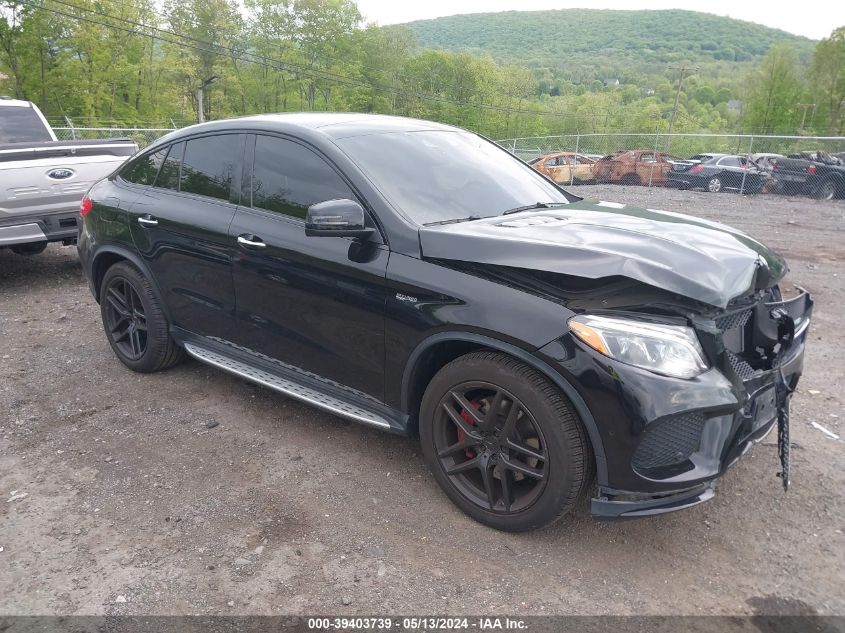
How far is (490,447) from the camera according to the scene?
2793mm

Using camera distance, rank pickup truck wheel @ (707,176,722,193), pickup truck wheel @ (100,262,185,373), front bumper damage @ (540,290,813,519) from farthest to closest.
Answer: pickup truck wheel @ (707,176,722,193) < pickup truck wheel @ (100,262,185,373) < front bumper damage @ (540,290,813,519)

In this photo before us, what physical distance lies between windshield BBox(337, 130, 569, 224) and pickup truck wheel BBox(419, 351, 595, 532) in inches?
34.2

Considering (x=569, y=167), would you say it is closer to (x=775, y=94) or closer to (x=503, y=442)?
(x=503, y=442)

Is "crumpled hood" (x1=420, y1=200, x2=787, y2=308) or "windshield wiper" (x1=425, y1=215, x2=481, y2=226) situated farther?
"windshield wiper" (x1=425, y1=215, x2=481, y2=226)

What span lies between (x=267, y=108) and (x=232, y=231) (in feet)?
214

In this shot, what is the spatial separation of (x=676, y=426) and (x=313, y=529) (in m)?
1.65

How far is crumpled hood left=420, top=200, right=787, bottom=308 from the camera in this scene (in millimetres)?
2475

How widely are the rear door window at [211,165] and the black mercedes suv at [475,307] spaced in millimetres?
14

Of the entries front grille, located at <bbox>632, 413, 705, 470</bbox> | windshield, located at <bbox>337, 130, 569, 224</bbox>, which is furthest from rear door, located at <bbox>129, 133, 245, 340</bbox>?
front grille, located at <bbox>632, 413, 705, 470</bbox>

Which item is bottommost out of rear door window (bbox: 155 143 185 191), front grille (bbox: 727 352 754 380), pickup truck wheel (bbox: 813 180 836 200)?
pickup truck wheel (bbox: 813 180 836 200)

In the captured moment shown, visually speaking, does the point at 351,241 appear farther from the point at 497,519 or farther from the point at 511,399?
the point at 497,519

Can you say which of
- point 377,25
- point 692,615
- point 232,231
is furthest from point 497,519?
point 377,25

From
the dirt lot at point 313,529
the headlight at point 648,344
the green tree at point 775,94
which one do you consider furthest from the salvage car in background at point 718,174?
the green tree at point 775,94

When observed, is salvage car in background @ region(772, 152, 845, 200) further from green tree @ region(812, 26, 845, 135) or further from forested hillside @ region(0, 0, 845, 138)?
green tree @ region(812, 26, 845, 135)
